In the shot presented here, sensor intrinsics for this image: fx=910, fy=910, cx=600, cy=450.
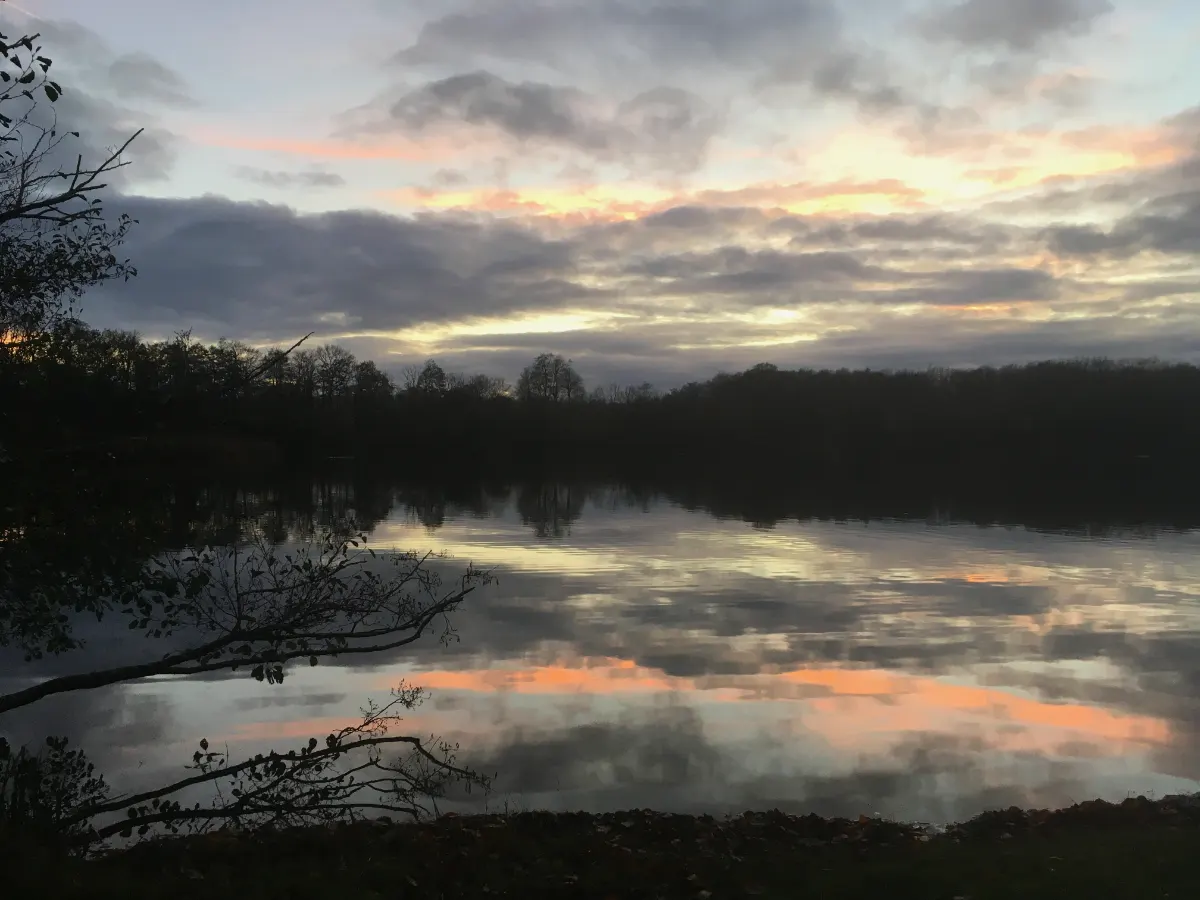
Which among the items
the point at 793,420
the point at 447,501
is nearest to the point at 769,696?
the point at 447,501

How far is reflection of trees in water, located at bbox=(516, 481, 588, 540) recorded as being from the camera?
1736 inches

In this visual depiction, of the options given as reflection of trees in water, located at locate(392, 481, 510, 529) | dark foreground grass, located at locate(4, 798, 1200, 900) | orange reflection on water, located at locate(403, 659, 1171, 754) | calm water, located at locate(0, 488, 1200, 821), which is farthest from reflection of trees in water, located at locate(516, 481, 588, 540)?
dark foreground grass, located at locate(4, 798, 1200, 900)

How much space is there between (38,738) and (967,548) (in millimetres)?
33723

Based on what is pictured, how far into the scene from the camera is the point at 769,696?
16250 mm

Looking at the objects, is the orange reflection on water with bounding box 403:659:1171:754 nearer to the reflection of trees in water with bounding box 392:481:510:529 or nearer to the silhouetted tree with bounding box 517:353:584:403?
the reflection of trees in water with bounding box 392:481:510:529

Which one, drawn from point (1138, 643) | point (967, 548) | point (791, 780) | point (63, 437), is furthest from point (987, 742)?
point (967, 548)

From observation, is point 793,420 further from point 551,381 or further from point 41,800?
point 41,800

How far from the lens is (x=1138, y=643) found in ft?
68.7

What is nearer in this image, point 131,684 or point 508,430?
point 131,684

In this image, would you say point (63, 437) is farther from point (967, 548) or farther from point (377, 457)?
point (377, 457)

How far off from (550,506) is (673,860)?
157 feet

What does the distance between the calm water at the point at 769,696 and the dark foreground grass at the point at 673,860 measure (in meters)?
1.21

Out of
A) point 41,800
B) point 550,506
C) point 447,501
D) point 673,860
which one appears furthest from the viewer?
point 447,501

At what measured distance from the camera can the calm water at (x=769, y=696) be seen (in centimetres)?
1252
